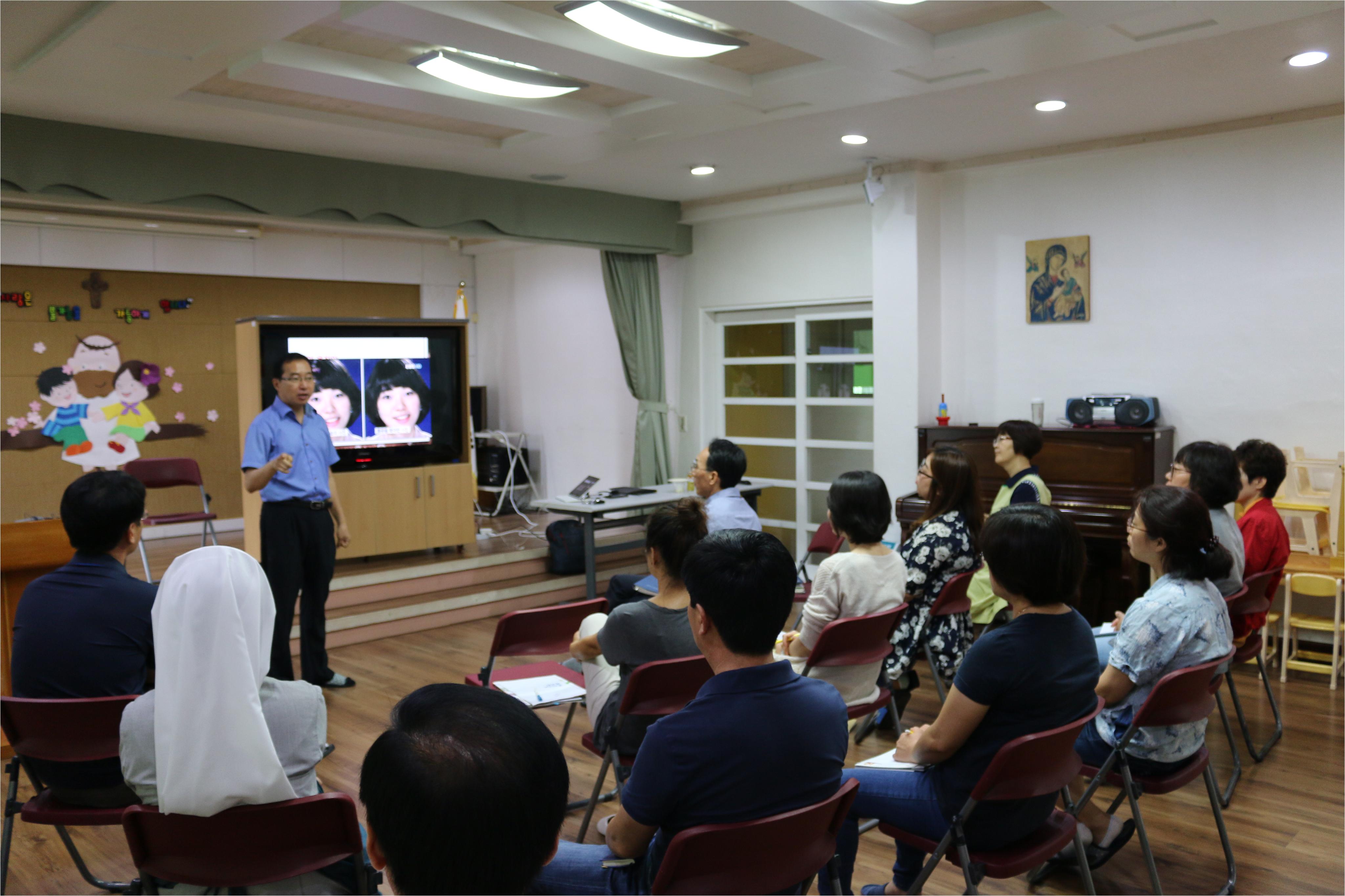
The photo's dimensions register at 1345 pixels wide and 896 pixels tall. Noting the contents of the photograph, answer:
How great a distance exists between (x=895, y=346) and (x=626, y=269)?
2.41 m

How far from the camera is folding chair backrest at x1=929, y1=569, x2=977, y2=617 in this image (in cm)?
385

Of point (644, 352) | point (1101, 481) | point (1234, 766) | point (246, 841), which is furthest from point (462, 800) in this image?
point (644, 352)

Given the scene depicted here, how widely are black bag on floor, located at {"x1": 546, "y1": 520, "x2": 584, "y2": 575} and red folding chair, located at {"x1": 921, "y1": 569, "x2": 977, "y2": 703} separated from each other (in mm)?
3473

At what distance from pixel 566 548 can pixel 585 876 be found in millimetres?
5241

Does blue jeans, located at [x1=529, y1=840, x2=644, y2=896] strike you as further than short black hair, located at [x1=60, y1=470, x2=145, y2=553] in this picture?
No

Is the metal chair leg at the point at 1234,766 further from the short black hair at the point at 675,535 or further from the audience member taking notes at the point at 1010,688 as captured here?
the short black hair at the point at 675,535

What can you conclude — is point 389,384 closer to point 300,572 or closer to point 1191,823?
point 300,572

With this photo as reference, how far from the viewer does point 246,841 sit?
1.86 metres

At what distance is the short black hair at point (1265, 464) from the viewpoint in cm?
417

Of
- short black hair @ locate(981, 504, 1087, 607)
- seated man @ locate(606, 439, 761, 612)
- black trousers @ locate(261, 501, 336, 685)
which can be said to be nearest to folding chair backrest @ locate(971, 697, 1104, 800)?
short black hair @ locate(981, 504, 1087, 607)

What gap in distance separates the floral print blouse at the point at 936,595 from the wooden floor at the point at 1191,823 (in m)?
0.46

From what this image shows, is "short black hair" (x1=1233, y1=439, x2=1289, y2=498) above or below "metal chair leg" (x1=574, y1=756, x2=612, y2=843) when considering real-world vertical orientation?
above

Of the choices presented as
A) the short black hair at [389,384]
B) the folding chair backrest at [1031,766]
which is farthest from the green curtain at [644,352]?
the folding chair backrest at [1031,766]

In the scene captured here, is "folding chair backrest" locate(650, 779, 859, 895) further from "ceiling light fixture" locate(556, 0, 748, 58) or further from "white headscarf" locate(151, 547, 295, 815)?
"ceiling light fixture" locate(556, 0, 748, 58)
